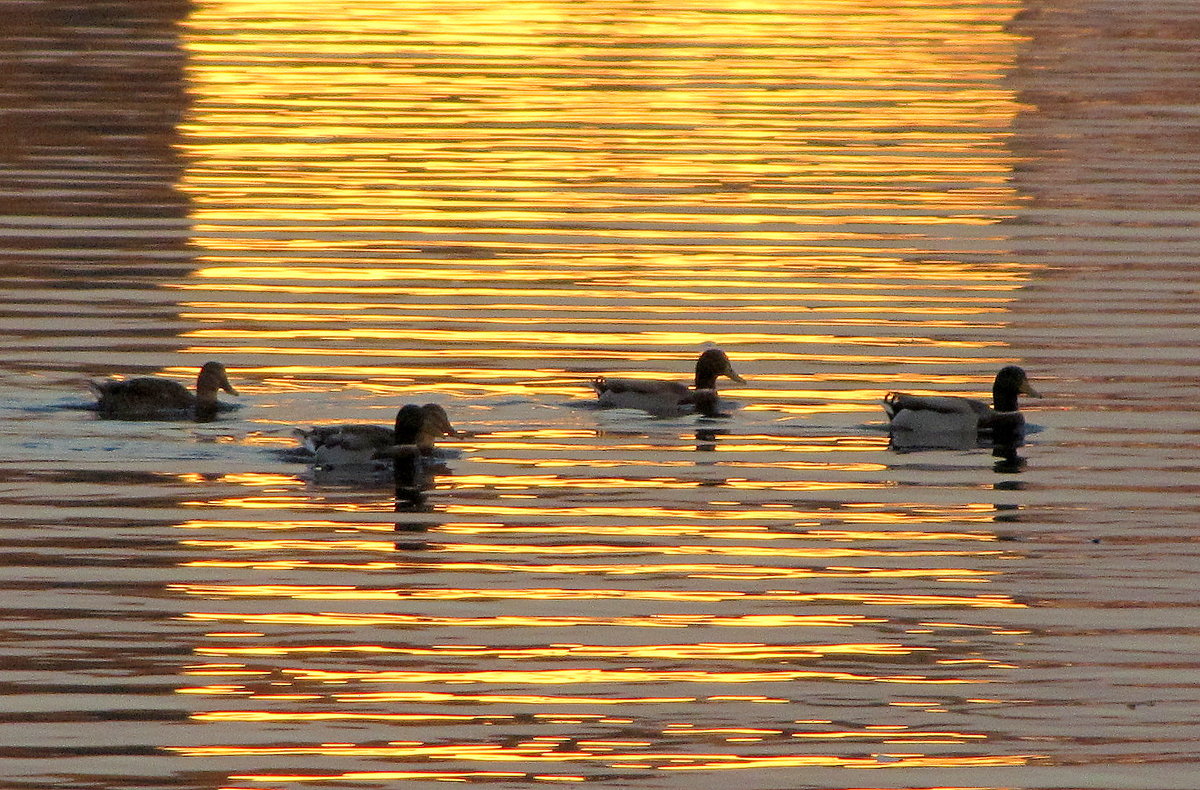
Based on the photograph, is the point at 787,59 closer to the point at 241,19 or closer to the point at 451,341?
the point at 241,19

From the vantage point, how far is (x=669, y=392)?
60.6ft

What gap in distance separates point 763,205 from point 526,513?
46.1ft

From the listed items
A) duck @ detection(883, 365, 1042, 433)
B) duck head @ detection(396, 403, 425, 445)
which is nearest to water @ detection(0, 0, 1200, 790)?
duck @ detection(883, 365, 1042, 433)

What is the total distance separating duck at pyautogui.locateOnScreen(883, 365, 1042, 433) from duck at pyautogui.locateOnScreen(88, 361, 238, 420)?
4740mm

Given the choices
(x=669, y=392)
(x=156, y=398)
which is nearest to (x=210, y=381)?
(x=156, y=398)

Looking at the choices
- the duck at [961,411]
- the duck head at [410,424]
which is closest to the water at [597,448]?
the duck at [961,411]

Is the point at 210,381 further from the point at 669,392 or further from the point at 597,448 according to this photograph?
the point at 669,392

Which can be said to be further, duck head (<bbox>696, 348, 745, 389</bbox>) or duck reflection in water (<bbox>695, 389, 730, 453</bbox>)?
duck head (<bbox>696, 348, 745, 389</bbox>)

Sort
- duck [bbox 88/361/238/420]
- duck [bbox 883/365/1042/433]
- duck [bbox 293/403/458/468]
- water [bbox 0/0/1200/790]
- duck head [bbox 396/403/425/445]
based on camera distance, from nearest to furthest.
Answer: water [bbox 0/0/1200/790] < duck [bbox 293/403/458/468] < duck head [bbox 396/403/425/445] < duck [bbox 883/365/1042/433] < duck [bbox 88/361/238/420]

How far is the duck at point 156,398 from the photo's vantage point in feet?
Result: 58.1

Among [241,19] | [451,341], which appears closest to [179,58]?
[241,19]

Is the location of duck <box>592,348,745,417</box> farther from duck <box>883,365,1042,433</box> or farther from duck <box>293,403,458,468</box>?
duck <box>293,403,458,468</box>

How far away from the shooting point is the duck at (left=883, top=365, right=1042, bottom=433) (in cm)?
1759

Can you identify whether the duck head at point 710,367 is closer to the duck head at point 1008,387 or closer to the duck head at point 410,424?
the duck head at point 1008,387
